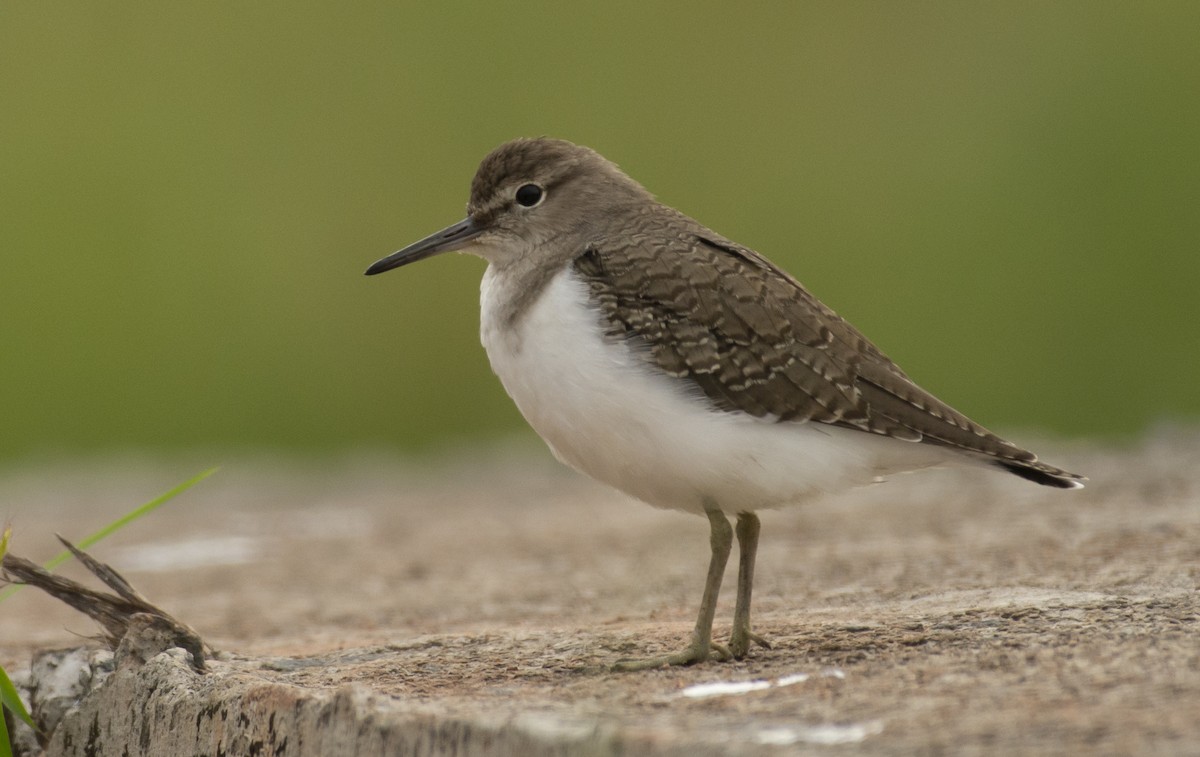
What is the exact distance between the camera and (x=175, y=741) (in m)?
4.53

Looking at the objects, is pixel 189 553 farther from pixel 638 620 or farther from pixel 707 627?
pixel 707 627

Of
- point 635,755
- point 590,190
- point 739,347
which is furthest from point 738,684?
point 590,190

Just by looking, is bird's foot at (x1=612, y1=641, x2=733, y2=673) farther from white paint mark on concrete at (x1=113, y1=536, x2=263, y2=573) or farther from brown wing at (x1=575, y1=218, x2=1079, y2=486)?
white paint mark on concrete at (x1=113, y1=536, x2=263, y2=573)

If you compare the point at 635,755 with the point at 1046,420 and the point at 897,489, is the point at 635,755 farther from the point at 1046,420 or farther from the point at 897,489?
the point at 1046,420

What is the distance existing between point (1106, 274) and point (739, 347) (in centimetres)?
892

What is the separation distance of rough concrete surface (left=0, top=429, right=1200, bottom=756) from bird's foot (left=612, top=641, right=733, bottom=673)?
10 cm

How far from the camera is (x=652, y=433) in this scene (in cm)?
523

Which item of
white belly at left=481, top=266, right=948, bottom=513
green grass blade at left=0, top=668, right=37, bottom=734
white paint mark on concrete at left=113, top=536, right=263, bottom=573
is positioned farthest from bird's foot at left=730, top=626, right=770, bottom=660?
white paint mark on concrete at left=113, top=536, right=263, bottom=573

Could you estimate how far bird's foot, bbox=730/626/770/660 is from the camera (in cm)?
489

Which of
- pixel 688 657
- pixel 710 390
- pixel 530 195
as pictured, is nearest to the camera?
pixel 688 657

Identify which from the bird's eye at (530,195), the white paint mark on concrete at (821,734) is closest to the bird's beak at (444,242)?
the bird's eye at (530,195)

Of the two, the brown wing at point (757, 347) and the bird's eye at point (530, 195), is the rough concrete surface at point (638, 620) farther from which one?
the bird's eye at point (530, 195)

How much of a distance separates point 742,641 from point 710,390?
36.5 inches

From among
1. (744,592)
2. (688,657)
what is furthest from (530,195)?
(688,657)
